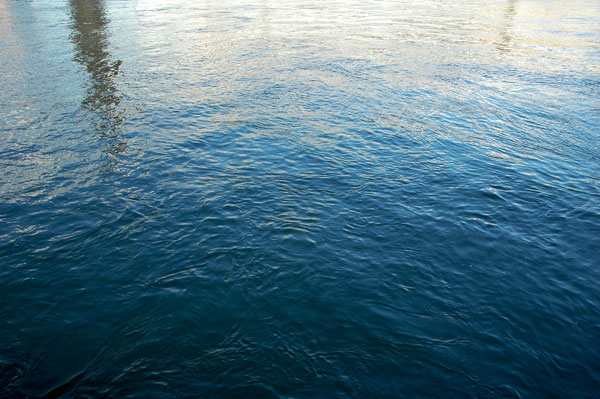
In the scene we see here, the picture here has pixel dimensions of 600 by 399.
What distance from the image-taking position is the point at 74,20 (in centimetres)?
4231

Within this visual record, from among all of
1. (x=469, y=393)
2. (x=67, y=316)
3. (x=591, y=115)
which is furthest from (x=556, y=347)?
(x=591, y=115)

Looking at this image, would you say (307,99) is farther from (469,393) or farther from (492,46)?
(492,46)

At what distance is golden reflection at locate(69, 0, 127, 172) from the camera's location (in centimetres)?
1669

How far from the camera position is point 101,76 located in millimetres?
24562

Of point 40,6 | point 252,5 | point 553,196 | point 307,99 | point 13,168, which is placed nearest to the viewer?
point 553,196

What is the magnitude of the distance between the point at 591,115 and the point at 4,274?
21957 mm

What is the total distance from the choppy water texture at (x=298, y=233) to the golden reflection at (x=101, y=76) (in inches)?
9.4

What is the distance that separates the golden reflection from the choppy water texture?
238 millimetres

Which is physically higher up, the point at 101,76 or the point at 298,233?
the point at 101,76

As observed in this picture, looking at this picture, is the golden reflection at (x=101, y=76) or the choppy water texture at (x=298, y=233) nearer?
the choppy water texture at (x=298, y=233)

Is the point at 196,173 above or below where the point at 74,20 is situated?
below

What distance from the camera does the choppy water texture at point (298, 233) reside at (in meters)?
7.64

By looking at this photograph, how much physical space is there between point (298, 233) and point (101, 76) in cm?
1890

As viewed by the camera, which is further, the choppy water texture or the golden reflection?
the golden reflection
